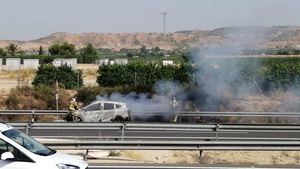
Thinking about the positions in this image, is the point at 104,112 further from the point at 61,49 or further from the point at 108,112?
the point at 61,49

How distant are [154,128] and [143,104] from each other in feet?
46.0

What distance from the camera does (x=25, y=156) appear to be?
9922mm

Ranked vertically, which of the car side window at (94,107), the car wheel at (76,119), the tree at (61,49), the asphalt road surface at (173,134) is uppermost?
the tree at (61,49)

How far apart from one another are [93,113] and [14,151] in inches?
827

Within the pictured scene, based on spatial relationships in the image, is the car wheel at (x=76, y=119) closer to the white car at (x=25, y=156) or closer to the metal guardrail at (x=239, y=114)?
the metal guardrail at (x=239, y=114)

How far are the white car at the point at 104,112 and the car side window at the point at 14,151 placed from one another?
20.6 metres

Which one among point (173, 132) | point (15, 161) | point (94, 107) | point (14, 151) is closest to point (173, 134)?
point (173, 132)

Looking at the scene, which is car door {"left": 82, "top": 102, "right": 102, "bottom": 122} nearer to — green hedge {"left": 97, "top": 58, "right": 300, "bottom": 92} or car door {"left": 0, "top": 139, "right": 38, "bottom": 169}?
green hedge {"left": 97, "top": 58, "right": 300, "bottom": 92}

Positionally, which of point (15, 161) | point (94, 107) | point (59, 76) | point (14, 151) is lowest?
point (94, 107)

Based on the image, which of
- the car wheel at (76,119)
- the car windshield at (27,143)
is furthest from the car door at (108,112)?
the car windshield at (27,143)

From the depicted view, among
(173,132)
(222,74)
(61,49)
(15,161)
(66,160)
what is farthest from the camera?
(61,49)

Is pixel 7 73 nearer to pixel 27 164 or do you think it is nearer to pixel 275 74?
pixel 275 74

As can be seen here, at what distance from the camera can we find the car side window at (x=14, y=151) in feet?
32.4

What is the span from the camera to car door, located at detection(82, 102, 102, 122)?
30797mm
